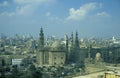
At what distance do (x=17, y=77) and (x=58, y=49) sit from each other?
5148 mm

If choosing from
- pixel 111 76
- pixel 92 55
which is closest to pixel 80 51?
pixel 92 55

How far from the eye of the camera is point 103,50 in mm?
17000

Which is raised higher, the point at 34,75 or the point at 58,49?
the point at 58,49

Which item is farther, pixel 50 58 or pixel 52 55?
pixel 50 58

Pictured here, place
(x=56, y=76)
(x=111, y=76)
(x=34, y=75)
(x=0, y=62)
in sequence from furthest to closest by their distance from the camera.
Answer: (x=0, y=62) < (x=56, y=76) < (x=34, y=75) < (x=111, y=76)

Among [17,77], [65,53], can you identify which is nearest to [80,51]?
[65,53]

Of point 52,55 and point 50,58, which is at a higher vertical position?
point 52,55

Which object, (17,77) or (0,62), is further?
(0,62)

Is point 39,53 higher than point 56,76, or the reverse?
point 39,53

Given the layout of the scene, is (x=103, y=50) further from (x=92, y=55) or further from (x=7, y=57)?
(x=7, y=57)

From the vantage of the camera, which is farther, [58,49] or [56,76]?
[58,49]

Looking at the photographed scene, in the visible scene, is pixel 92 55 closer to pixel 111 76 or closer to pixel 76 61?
pixel 76 61

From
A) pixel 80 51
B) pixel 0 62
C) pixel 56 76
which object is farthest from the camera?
pixel 80 51

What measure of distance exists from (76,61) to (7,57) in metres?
4.57
